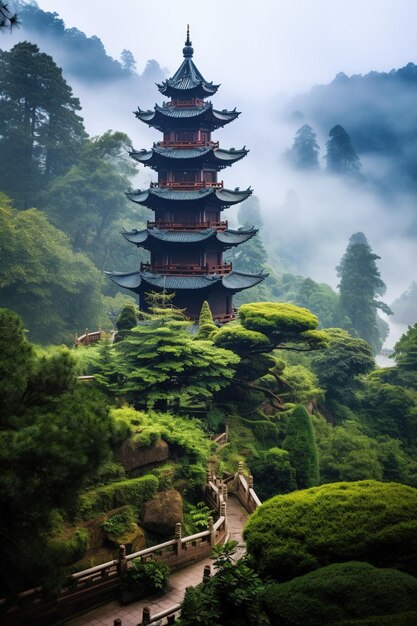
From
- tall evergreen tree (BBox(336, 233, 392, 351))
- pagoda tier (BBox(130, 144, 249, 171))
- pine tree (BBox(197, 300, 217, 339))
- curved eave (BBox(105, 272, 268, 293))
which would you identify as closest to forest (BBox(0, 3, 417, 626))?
pine tree (BBox(197, 300, 217, 339))

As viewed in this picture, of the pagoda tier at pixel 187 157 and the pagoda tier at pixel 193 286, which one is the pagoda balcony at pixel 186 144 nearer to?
the pagoda tier at pixel 187 157

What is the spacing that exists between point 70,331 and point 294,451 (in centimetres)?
1929

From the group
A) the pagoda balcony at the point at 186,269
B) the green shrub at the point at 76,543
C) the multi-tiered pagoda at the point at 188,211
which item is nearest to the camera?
the green shrub at the point at 76,543

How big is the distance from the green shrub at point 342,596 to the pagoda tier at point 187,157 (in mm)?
21938

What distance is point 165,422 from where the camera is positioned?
659 inches

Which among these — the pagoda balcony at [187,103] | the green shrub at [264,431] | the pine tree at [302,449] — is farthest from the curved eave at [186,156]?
the pine tree at [302,449]

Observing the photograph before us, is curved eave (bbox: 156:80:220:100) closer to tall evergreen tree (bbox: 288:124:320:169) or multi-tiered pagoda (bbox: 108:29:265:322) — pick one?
multi-tiered pagoda (bbox: 108:29:265:322)

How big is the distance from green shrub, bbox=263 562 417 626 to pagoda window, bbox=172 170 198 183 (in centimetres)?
2260

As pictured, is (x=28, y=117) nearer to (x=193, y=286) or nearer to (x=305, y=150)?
(x=193, y=286)

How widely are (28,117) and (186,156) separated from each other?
22735 mm

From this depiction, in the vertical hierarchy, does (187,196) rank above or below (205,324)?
above

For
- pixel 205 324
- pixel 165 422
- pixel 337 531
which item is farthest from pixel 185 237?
pixel 337 531

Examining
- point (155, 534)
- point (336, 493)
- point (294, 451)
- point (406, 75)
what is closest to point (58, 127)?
point (294, 451)

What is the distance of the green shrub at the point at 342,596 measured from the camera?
7.73 meters
